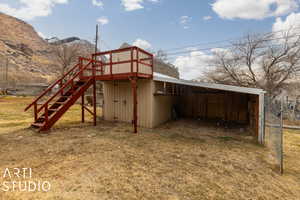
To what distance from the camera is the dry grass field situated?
8.05ft

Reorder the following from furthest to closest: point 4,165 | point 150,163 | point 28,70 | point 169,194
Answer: point 28,70 < point 150,163 < point 4,165 < point 169,194

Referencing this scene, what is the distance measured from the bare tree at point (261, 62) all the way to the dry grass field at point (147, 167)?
9598 mm

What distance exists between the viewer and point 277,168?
11.5 feet

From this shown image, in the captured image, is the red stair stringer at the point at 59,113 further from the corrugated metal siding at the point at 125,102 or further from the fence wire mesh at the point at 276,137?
the fence wire mesh at the point at 276,137

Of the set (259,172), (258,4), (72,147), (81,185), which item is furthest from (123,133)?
(258,4)

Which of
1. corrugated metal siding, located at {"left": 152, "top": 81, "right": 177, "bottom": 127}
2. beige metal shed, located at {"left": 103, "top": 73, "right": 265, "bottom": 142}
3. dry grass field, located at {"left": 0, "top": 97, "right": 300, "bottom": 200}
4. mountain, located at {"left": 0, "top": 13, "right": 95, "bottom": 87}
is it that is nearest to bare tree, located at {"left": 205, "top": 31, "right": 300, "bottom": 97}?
beige metal shed, located at {"left": 103, "top": 73, "right": 265, "bottom": 142}

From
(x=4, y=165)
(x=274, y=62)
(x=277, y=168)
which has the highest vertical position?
(x=274, y=62)

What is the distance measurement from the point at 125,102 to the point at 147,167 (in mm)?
5011

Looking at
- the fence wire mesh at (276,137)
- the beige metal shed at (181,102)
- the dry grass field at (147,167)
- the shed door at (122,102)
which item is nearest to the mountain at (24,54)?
the shed door at (122,102)

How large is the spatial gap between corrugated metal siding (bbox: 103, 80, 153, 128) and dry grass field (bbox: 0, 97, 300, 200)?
1.93 m

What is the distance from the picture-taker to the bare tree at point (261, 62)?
1167cm

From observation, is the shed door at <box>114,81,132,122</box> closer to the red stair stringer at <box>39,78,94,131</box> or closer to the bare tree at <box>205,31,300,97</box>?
the red stair stringer at <box>39,78,94,131</box>

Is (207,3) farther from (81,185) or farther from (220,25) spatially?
(81,185)

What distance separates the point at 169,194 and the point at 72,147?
3305 mm
